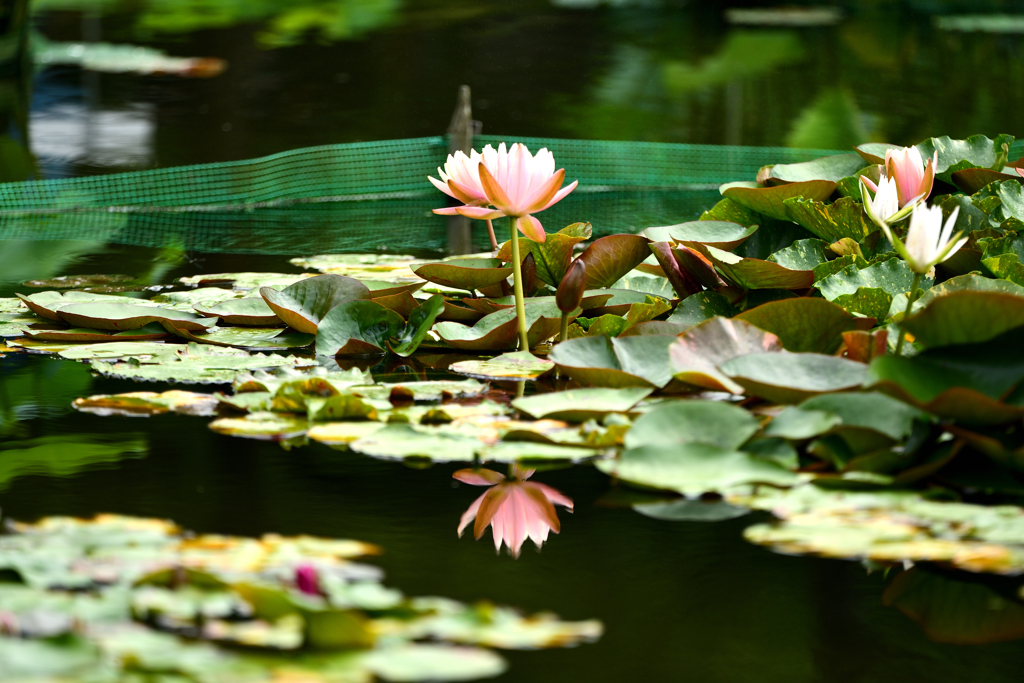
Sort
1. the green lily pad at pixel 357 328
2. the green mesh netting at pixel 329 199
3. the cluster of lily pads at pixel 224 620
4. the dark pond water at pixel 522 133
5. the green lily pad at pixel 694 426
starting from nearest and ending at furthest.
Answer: the cluster of lily pads at pixel 224 620
the dark pond water at pixel 522 133
the green lily pad at pixel 694 426
the green lily pad at pixel 357 328
the green mesh netting at pixel 329 199

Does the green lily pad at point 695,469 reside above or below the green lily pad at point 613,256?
below

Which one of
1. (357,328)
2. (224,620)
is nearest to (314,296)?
(357,328)

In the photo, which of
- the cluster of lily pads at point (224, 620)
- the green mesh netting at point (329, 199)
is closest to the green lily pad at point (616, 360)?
the cluster of lily pads at point (224, 620)

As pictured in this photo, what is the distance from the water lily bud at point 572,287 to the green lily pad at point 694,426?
0.39 meters

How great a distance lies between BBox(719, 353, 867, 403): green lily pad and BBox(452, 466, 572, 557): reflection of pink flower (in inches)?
10.8

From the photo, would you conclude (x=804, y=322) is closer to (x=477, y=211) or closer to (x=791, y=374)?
(x=791, y=374)

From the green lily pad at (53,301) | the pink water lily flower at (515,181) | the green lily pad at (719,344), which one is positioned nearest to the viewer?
the green lily pad at (719,344)

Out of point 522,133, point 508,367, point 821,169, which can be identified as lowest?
point 508,367

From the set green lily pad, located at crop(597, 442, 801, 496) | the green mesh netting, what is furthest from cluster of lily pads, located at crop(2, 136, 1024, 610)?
the green mesh netting

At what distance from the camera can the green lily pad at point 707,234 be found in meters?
1.86

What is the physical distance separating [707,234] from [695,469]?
81 centimetres

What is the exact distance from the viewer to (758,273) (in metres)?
1.71

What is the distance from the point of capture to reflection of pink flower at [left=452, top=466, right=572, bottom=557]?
1.11 m

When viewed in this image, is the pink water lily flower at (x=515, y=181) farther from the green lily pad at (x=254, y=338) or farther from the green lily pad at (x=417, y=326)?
the green lily pad at (x=254, y=338)
